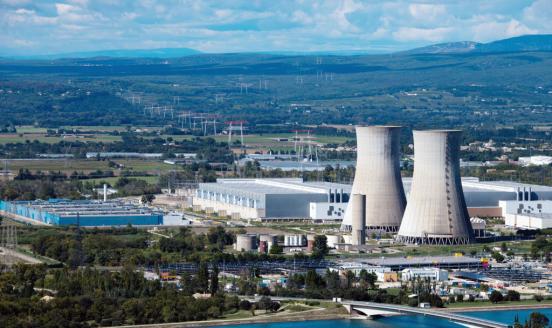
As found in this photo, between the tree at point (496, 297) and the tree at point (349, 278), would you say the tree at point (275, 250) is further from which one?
the tree at point (496, 297)

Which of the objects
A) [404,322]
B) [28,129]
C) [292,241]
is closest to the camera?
[404,322]

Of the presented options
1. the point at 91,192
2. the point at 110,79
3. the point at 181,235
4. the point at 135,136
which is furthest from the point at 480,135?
the point at 110,79

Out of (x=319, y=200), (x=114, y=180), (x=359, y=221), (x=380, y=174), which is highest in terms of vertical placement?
(x=380, y=174)

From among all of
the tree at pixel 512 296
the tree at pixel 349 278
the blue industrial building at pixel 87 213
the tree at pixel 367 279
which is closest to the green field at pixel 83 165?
the blue industrial building at pixel 87 213

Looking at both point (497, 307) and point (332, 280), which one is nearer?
point (497, 307)

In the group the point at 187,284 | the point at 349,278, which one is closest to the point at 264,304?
the point at 187,284

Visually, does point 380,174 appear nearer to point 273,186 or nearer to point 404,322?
point 273,186
